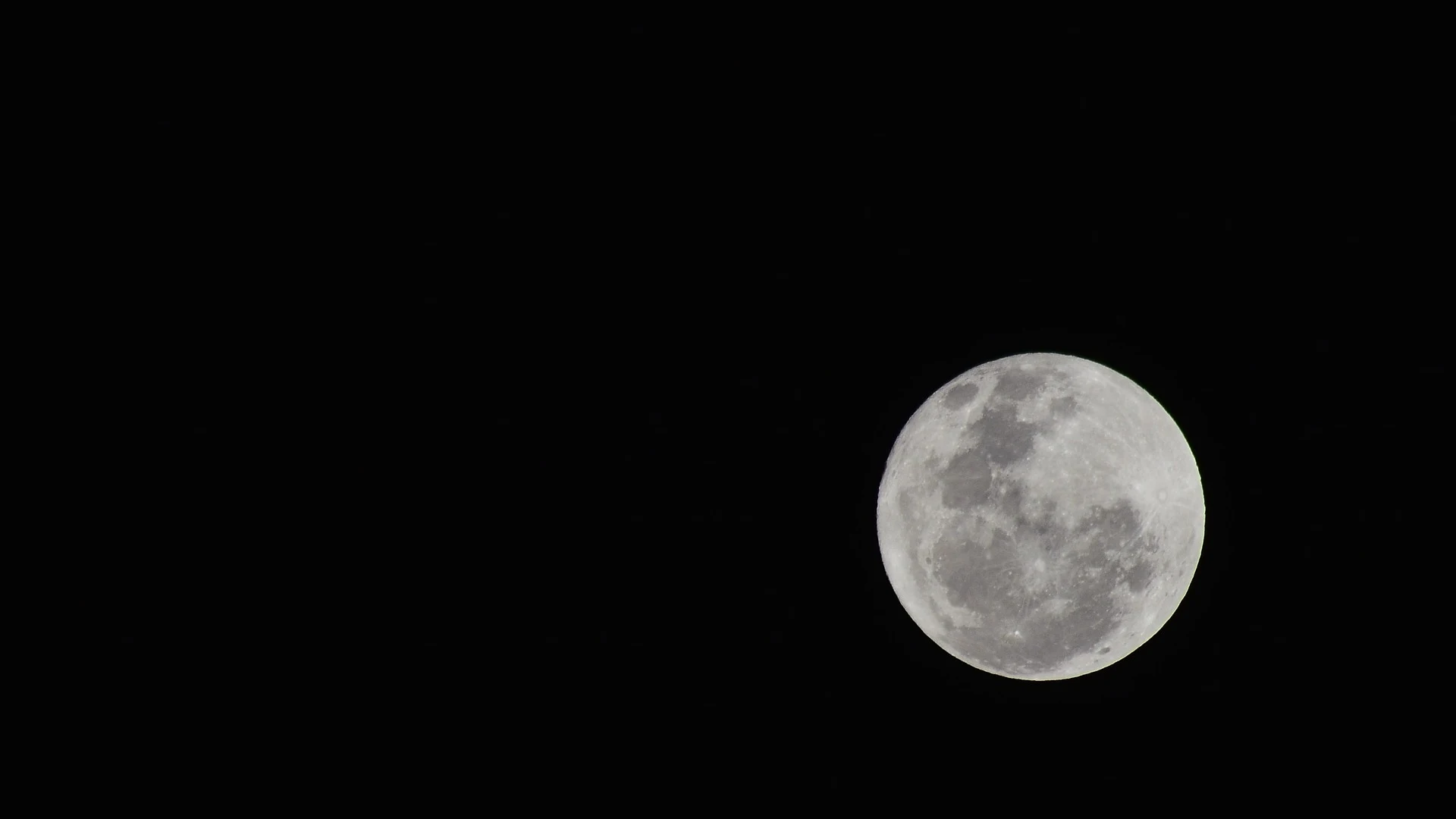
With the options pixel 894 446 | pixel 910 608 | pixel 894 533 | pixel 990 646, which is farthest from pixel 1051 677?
pixel 894 446

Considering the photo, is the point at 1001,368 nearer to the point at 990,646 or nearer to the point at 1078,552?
the point at 1078,552

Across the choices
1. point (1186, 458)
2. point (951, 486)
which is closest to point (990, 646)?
point (951, 486)

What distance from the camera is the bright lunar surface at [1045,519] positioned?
5.02 metres

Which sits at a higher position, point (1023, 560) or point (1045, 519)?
point (1045, 519)

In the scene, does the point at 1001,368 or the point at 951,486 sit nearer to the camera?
A: the point at 951,486

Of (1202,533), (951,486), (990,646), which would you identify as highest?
(1202,533)

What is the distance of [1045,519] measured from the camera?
5.00 meters

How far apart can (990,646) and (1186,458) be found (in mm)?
1618

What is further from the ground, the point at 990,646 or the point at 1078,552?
the point at 1078,552

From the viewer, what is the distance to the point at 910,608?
568 cm

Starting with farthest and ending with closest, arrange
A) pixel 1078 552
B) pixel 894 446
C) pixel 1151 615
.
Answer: pixel 894 446 → pixel 1151 615 → pixel 1078 552

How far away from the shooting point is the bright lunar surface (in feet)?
16.5

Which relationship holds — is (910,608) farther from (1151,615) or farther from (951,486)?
(1151,615)

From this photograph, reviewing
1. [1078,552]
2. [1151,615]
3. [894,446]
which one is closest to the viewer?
[1078,552]
